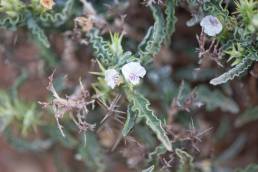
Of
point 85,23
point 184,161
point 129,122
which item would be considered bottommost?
point 184,161

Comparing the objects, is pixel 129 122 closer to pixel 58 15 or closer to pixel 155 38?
pixel 155 38

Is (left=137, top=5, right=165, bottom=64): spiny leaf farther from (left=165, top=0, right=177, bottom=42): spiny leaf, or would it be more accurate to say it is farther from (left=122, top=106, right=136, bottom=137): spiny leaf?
(left=122, top=106, right=136, bottom=137): spiny leaf

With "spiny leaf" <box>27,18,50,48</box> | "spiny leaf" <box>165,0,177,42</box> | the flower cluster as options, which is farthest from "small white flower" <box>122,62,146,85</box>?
"spiny leaf" <box>27,18,50,48</box>

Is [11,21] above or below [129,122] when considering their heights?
above

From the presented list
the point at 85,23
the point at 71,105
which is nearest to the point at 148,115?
the point at 71,105

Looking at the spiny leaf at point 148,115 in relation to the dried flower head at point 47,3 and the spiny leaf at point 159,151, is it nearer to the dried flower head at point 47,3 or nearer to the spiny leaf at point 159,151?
the spiny leaf at point 159,151

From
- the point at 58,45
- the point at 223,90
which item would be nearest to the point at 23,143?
the point at 58,45

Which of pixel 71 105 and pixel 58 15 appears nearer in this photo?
pixel 71 105
